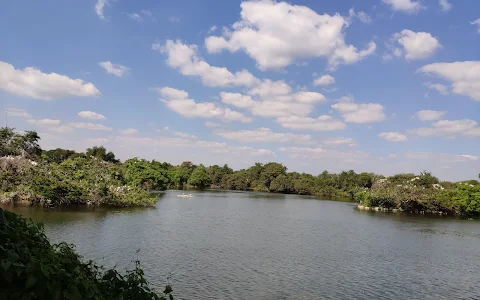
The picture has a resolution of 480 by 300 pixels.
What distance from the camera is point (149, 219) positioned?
32.8m

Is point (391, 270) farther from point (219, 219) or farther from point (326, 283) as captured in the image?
point (219, 219)

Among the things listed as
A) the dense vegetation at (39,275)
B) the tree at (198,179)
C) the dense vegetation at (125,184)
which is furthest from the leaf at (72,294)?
the tree at (198,179)

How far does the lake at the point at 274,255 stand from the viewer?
627 inches

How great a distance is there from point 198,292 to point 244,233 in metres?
14.9

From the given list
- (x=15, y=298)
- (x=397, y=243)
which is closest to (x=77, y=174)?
(x=397, y=243)

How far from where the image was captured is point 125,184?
198 ft

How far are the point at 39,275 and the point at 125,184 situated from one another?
198 ft

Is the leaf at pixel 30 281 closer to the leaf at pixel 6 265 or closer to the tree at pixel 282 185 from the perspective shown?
the leaf at pixel 6 265

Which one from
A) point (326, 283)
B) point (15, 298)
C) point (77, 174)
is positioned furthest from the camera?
point (77, 174)

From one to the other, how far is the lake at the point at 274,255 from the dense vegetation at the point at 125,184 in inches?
154

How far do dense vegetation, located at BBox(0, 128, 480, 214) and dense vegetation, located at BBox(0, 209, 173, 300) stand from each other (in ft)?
111

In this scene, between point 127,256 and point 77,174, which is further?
point 77,174

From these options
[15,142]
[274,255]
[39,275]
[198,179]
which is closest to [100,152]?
[198,179]

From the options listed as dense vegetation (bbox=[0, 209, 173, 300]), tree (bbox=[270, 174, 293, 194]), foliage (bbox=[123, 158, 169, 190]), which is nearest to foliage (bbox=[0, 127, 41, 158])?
foliage (bbox=[123, 158, 169, 190])
